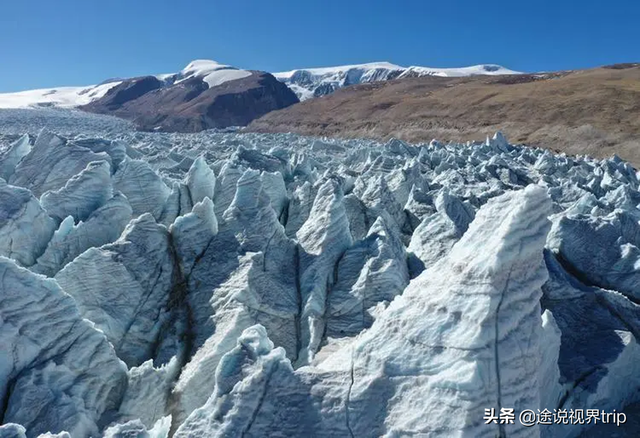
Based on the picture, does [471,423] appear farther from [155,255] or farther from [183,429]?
[155,255]

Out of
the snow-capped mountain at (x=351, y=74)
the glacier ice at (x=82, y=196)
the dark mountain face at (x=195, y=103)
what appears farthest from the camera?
the snow-capped mountain at (x=351, y=74)

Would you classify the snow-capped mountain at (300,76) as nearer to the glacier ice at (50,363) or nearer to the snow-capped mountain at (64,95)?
the snow-capped mountain at (64,95)

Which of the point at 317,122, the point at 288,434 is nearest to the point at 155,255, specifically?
the point at 288,434

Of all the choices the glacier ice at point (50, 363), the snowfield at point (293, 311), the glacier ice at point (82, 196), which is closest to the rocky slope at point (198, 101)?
the glacier ice at point (82, 196)

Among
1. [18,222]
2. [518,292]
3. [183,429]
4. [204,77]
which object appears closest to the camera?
[518,292]

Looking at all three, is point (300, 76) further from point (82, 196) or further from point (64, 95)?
point (82, 196)

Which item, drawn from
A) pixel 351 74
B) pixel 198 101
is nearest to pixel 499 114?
pixel 198 101
